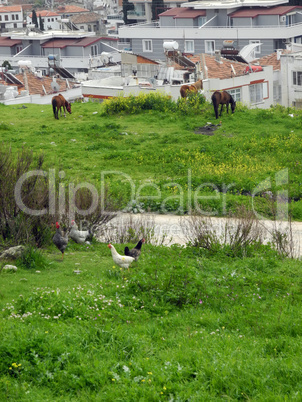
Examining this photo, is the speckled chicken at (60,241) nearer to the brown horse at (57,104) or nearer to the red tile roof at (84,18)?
the brown horse at (57,104)

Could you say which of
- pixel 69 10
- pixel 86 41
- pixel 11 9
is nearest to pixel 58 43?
pixel 86 41

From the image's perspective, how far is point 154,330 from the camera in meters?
10.2

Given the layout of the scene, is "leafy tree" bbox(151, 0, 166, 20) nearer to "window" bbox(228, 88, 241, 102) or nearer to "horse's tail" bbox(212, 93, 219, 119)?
"window" bbox(228, 88, 241, 102)

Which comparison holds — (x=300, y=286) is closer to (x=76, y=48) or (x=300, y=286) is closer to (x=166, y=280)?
(x=166, y=280)

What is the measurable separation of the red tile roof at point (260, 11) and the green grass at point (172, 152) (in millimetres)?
39363

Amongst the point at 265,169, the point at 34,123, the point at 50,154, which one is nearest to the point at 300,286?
the point at 265,169

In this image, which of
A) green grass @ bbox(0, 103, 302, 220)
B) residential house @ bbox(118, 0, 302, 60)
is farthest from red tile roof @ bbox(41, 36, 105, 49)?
green grass @ bbox(0, 103, 302, 220)

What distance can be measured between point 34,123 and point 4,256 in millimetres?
16745

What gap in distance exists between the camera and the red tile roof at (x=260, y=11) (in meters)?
67.9

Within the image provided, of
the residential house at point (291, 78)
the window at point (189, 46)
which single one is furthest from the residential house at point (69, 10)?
the residential house at point (291, 78)

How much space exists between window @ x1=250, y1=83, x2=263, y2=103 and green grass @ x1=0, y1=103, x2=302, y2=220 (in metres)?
8.65

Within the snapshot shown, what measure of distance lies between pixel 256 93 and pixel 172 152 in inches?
698

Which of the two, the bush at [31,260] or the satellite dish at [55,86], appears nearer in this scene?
the bush at [31,260]

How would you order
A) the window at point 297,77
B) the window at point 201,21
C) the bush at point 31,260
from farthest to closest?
the window at point 201,21 < the window at point 297,77 < the bush at point 31,260
